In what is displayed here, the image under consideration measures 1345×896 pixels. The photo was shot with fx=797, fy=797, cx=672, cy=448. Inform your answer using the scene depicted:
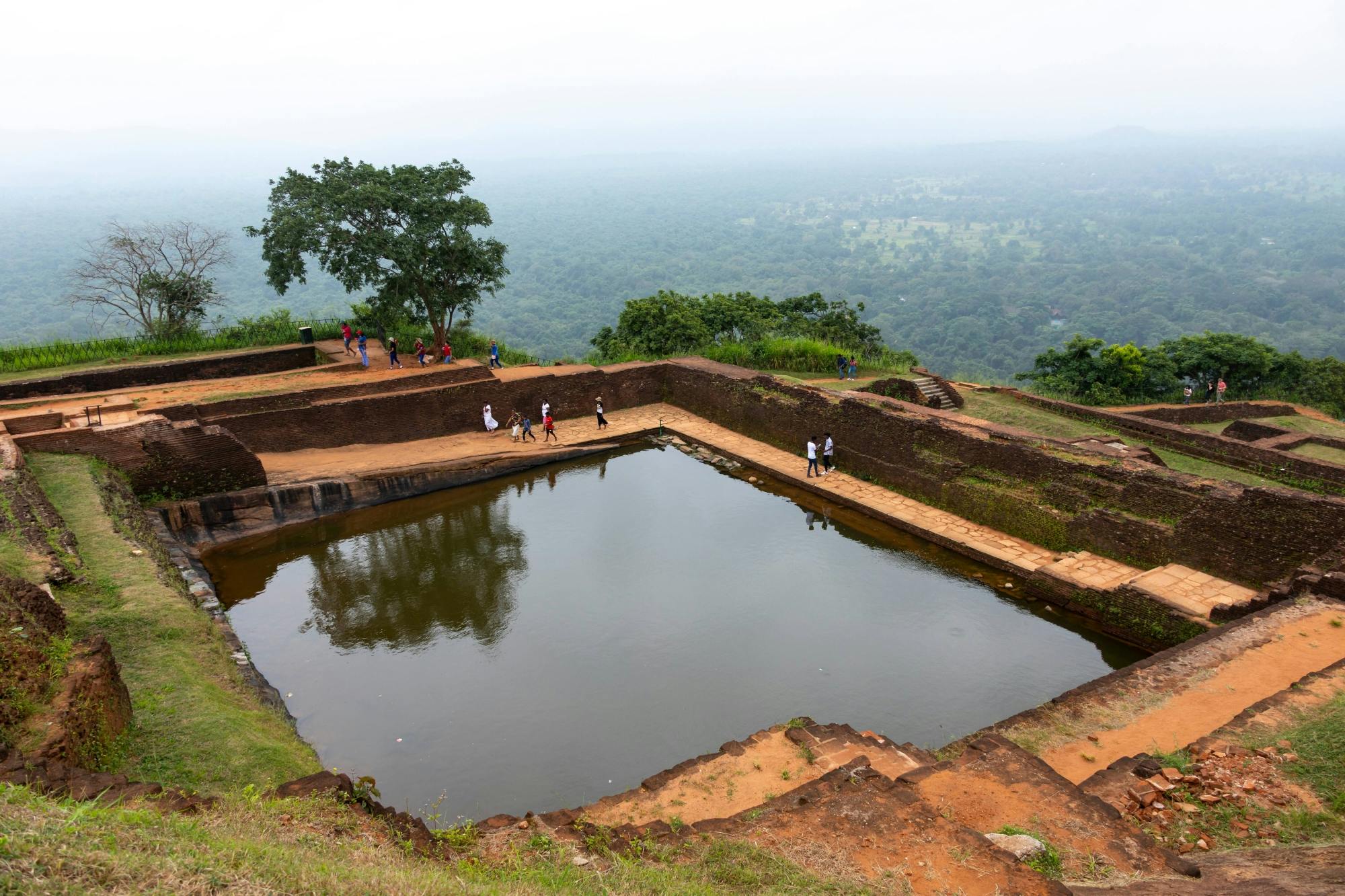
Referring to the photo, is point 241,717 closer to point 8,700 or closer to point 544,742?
point 8,700

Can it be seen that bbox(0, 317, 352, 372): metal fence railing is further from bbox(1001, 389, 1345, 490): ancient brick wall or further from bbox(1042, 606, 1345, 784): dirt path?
bbox(1042, 606, 1345, 784): dirt path

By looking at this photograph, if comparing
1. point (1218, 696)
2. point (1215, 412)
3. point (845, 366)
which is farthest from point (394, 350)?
point (1215, 412)

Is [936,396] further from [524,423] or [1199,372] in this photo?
[1199,372]

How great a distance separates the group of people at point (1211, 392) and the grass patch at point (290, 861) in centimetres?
1802

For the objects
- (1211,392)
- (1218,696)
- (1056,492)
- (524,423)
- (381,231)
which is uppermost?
(381,231)

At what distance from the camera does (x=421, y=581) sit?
9.68 m

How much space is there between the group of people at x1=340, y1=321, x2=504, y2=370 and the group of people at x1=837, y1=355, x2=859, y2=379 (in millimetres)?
7330

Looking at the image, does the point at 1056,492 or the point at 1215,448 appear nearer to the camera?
the point at 1056,492

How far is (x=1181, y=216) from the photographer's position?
135625 mm

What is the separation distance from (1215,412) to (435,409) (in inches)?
587

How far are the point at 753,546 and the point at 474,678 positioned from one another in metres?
4.05

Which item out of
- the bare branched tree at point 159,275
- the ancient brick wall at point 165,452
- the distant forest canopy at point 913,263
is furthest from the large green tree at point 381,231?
the distant forest canopy at point 913,263

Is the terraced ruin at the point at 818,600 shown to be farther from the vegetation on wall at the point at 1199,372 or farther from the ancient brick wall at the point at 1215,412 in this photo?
the vegetation on wall at the point at 1199,372

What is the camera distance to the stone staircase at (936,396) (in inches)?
604
